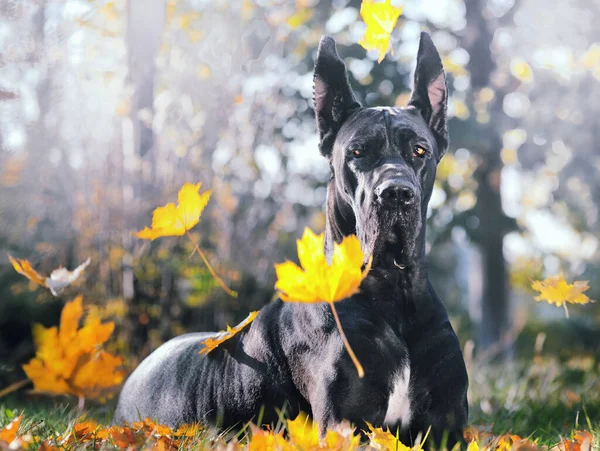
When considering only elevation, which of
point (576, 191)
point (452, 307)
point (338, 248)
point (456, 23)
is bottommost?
point (452, 307)

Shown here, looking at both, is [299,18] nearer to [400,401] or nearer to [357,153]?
[357,153]

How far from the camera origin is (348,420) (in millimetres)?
2201

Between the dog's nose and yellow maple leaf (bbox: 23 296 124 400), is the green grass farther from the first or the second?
the dog's nose

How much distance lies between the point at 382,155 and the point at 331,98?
0.49 metres

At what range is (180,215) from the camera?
2662 mm

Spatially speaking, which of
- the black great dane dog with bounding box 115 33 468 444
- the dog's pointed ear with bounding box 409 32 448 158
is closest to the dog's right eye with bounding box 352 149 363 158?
the black great dane dog with bounding box 115 33 468 444

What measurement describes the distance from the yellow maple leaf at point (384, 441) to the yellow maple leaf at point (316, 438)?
0.18 ft

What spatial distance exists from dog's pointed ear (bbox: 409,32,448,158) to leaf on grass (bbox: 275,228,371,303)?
0.95 metres

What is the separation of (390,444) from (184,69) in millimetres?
8381

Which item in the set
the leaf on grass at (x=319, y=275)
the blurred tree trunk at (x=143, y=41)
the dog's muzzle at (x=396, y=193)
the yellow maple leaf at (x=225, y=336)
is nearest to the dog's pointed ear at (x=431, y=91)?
the dog's muzzle at (x=396, y=193)

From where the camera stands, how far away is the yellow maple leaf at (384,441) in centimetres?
212

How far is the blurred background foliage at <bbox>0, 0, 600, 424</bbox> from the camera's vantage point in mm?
5387

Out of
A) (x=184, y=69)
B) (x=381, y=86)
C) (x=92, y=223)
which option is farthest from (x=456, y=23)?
(x=92, y=223)

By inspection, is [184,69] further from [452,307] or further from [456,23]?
[452,307]
